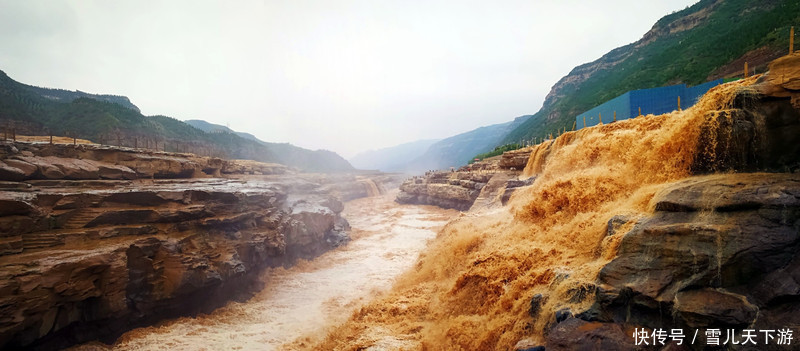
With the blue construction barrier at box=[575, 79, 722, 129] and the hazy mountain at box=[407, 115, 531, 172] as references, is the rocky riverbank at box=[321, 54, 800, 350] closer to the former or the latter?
the blue construction barrier at box=[575, 79, 722, 129]

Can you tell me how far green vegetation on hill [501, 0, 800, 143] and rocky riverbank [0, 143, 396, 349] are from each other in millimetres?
40073

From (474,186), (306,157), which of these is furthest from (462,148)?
(474,186)

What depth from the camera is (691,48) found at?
4288cm

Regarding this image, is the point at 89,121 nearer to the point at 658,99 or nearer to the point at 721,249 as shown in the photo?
the point at 721,249

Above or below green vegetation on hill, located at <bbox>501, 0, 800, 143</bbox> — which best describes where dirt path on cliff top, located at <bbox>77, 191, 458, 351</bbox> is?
below

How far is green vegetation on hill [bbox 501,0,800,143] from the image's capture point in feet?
96.9

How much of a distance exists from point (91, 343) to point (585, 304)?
1167 cm

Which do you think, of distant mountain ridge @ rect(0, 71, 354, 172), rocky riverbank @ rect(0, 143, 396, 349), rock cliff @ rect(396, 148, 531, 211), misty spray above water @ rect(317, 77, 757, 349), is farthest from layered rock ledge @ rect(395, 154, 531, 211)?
distant mountain ridge @ rect(0, 71, 354, 172)

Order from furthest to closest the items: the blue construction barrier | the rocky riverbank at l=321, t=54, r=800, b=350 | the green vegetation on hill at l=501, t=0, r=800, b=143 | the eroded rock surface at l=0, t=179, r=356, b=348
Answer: the green vegetation on hill at l=501, t=0, r=800, b=143 < the blue construction barrier < the eroded rock surface at l=0, t=179, r=356, b=348 < the rocky riverbank at l=321, t=54, r=800, b=350

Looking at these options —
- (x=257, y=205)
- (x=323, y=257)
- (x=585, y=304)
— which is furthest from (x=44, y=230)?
(x=585, y=304)

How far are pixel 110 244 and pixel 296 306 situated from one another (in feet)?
18.9

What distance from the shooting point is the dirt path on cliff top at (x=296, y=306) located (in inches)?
344

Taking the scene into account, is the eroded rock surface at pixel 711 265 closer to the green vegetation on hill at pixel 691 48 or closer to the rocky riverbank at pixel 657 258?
the rocky riverbank at pixel 657 258

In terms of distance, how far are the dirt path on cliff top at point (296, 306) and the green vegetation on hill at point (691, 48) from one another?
34.8 m
